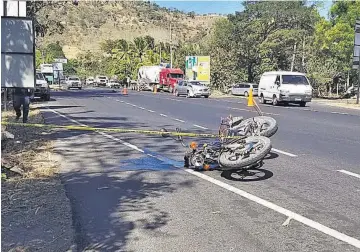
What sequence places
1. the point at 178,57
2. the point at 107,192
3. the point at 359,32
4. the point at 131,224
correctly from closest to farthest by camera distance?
the point at 131,224, the point at 107,192, the point at 359,32, the point at 178,57

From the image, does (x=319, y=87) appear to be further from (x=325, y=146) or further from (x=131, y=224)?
(x=131, y=224)

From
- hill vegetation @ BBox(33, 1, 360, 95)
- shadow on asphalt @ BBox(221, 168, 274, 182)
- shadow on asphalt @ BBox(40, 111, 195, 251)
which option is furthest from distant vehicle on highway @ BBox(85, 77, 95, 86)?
shadow on asphalt @ BBox(221, 168, 274, 182)

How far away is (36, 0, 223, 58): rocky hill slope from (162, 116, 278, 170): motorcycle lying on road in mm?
117221

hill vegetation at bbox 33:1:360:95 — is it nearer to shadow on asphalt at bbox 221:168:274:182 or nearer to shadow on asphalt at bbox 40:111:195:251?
shadow on asphalt at bbox 40:111:195:251

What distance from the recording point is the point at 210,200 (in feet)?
21.9

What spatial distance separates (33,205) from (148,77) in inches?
2203

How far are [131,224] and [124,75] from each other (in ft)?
298

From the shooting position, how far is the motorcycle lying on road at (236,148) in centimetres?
794

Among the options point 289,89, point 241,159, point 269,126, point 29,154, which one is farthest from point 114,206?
point 289,89

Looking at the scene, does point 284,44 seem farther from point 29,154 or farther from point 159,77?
point 29,154

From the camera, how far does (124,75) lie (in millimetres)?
95375

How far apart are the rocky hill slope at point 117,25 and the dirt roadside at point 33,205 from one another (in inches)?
4663

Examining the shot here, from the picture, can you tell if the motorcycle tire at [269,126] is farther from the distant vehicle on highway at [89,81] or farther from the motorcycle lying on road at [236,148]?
the distant vehicle on highway at [89,81]

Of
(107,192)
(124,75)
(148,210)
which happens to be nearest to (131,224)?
(148,210)
